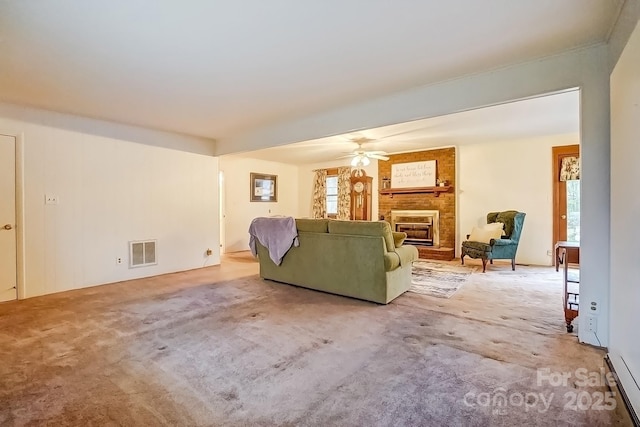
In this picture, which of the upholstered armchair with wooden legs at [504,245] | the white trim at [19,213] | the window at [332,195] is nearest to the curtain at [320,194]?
the window at [332,195]

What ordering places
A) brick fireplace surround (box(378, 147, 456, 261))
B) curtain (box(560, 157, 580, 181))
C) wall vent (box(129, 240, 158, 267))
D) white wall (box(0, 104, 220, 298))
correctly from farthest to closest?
brick fireplace surround (box(378, 147, 456, 261)) < curtain (box(560, 157, 580, 181)) < wall vent (box(129, 240, 158, 267)) < white wall (box(0, 104, 220, 298))

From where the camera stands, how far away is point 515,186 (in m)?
6.00

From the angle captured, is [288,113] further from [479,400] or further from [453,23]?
[479,400]

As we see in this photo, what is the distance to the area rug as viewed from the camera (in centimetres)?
397

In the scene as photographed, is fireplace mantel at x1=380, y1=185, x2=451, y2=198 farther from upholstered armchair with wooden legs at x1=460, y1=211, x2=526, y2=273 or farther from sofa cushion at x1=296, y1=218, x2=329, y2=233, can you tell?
sofa cushion at x1=296, y1=218, x2=329, y2=233

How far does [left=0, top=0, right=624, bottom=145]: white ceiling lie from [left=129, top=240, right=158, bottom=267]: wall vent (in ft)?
7.10

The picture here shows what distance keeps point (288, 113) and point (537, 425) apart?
388 centimetres

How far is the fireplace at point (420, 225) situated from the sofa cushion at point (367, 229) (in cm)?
355

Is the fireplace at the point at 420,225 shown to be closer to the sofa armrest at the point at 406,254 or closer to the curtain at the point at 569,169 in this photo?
the curtain at the point at 569,169

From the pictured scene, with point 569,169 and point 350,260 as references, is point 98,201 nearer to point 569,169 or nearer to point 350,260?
point 350,260

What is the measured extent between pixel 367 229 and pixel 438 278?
6.10ft

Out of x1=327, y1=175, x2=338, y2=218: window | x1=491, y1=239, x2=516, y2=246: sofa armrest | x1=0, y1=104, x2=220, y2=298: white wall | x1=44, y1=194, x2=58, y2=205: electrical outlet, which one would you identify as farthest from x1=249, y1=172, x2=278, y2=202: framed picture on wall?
→ x1=491, y1=239, x2=516, y2=246: sofa armrest

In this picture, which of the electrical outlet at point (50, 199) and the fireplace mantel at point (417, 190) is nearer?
the electrical outlet at point (50, 199)

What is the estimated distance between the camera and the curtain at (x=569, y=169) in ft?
17.9
